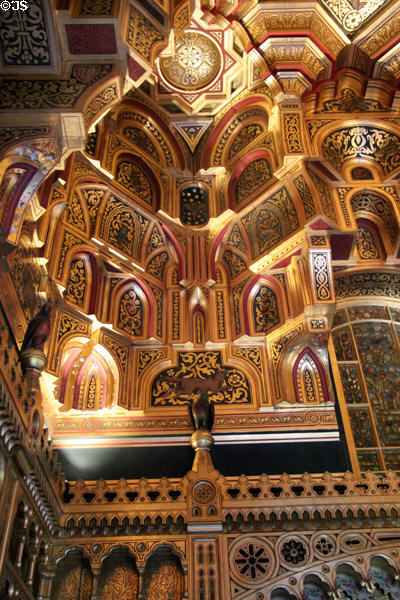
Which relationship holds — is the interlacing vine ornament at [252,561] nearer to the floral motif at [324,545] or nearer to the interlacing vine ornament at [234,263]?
the floral motif at [324,545]

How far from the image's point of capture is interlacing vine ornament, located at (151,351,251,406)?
878 cm

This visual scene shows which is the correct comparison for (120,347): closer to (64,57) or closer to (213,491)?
(213,491)

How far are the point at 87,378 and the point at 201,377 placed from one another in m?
1.61

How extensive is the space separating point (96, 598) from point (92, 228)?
16.3ft

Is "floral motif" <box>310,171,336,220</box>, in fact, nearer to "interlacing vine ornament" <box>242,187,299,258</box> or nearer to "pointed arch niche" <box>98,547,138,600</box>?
"interlacing vine ornament" <box>242,187,299,258</box>

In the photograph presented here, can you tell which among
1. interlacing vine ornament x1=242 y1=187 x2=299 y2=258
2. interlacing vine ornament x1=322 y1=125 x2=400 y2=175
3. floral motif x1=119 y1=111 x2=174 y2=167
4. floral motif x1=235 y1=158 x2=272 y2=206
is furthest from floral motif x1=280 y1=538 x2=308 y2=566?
floral motif x1=119 y1=111 x2=174 y2=167

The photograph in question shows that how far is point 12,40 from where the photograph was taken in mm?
6352

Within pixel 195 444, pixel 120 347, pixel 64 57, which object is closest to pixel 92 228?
pixel 120 347

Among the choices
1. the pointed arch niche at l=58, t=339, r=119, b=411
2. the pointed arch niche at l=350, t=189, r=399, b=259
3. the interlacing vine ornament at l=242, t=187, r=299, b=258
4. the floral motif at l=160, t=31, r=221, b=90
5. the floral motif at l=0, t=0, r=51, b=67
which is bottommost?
the pointed arch niche at l=58, t=339, r=119, b=411

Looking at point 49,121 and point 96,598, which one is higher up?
point 49,121

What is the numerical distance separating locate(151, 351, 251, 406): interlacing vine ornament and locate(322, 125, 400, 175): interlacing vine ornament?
3.85m

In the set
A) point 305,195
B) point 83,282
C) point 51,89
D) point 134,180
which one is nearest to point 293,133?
point 305,195

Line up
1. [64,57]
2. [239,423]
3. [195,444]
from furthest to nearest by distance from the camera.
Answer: [239,423], [195,444], [64,57]

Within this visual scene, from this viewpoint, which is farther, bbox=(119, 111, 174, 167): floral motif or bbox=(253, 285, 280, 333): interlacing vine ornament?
bbox=(119, 111, 174, 167): floral motif
